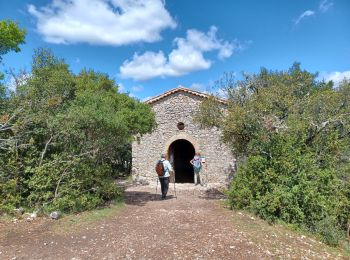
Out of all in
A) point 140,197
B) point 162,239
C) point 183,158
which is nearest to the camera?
point 162,239

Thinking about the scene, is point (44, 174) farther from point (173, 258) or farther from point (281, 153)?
point (281, 153)

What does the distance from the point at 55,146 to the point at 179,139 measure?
8.25 m

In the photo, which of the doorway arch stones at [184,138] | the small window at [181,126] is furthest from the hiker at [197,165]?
the small window at [181,126]

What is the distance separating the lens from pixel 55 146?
10.8 meters

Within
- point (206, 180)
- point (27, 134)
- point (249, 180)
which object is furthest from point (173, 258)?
point (206, 180)

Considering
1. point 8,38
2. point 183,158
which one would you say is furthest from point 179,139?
point 8,38

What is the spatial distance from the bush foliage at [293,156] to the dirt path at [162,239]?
3.23ft

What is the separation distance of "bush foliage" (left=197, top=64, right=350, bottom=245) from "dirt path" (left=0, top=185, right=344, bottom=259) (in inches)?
38.7

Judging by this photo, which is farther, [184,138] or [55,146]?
[184,138]

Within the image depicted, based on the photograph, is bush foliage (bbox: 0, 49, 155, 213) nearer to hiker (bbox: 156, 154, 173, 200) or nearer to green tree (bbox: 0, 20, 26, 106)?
green tree (bbox: 0, 20, 26, 106)

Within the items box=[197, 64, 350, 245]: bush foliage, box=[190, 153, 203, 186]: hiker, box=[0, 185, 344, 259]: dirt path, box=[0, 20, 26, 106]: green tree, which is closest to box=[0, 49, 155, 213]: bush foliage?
box=[0, 20, 26, 106]: green tree

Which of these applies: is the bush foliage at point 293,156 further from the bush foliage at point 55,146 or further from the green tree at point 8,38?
the green tree at point 8,38

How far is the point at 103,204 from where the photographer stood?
36.5 feet

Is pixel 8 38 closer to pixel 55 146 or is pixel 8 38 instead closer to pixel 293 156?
pixel 55 146
